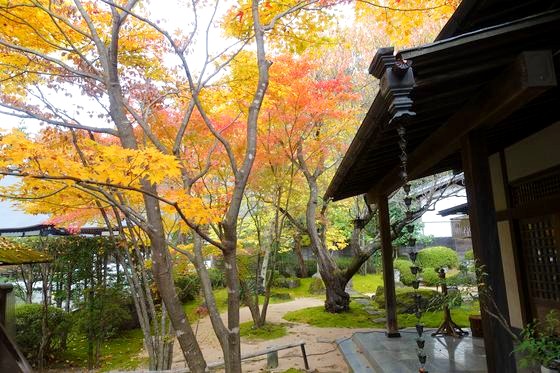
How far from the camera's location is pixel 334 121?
11.9m

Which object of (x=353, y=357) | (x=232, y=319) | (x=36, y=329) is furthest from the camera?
(x=36, y=329)

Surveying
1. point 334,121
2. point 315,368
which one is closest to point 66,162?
point 315,368

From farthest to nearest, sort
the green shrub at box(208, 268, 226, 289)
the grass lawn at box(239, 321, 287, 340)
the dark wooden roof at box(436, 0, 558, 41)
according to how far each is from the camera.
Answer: the green shrub at box(208, 268, 226, 289), the grass lawn at box(239, 321, 287, 340), the dark wooden roof at box(436, 0, 558, 41)

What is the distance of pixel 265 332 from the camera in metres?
11.3

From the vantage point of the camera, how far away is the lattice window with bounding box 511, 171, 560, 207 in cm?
529

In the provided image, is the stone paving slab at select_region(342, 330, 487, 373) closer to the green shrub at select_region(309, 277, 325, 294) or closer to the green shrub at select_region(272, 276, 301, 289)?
the green shrub at select_region(309, 277, 325, 294)

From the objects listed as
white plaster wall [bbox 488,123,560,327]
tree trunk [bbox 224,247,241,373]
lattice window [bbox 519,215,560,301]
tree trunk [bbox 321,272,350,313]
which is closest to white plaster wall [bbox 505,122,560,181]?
white plaster wall [bbox 488,123,560,327]

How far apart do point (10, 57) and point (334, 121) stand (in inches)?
325

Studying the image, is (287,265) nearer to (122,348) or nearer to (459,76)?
(122,348)

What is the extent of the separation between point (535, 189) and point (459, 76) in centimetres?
376

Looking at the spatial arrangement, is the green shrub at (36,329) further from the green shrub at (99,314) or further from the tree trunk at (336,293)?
the tree trunk at (336,293)

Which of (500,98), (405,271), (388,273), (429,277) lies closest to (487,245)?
(500,98)

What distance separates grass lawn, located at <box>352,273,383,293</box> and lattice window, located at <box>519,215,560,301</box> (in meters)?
12.8

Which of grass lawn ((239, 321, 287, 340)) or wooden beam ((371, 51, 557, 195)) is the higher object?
wooden beam ((371, 51, 557, 195))
